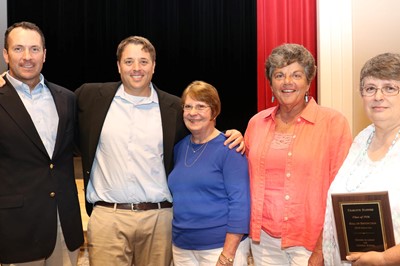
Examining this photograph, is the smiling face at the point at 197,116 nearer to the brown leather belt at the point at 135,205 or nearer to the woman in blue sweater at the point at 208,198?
the woman in blue sweater at the point at 208,198

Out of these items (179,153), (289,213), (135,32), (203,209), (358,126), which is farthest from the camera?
(135,32)

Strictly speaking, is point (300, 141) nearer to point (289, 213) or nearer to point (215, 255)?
point (289, 213)

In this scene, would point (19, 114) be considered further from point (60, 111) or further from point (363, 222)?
point (363, 222)

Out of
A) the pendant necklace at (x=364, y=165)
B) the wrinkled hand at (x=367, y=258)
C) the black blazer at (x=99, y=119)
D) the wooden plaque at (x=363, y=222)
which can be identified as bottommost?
the wrinkled hand at (x=367, y=258)

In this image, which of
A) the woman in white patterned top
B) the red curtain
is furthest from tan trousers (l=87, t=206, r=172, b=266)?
the red curtain

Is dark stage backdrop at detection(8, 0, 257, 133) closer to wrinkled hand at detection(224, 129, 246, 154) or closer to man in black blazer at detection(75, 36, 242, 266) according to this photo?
man in black blazer at detection(75, 36, 242, 266)

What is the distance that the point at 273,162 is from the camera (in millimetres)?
2244

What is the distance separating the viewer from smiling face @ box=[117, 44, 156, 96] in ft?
8.45

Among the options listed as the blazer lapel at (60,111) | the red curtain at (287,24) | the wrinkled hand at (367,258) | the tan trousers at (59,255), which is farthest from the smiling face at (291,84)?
the red curtain at (287,24)

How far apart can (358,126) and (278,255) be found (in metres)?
3.09

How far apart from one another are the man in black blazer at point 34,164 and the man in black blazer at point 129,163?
107mm

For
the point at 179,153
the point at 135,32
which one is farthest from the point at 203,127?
the point at 135,32

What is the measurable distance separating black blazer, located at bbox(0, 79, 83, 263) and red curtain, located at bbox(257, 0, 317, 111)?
3.66 metres

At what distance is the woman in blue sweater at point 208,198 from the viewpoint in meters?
2.31
